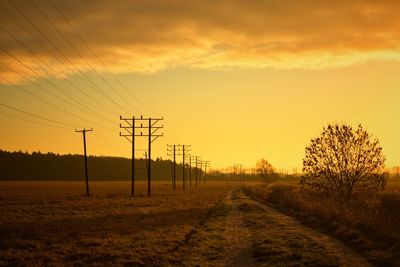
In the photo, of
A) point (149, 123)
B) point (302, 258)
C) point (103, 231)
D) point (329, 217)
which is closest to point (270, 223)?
point (329, 217)

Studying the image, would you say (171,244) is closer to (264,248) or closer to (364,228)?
(264,248)

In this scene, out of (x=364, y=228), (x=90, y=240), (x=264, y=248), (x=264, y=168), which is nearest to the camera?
(x=264, y=248)

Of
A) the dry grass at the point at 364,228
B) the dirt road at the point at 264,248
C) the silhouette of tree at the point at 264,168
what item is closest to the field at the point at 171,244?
the dirt road at the point at 264,248

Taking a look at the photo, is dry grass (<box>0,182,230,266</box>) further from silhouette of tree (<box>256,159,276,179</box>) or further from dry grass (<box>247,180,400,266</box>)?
silhouette of tree (<box>256,159,276,179</box>)

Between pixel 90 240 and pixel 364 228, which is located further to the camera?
pixel 90 240

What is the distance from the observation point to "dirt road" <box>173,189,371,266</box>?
14906 millimetres

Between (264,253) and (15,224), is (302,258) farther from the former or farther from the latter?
(15,224)

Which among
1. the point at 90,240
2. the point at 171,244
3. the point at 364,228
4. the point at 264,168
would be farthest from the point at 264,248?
the point at 264,168

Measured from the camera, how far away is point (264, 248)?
17.6 metres

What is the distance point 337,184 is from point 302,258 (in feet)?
68.3

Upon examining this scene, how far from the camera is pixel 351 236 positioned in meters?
19.2

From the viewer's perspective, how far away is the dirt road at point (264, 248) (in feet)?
48.9

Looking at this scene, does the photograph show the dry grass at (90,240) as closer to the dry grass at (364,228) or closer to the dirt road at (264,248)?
the dirt road at (264,248)

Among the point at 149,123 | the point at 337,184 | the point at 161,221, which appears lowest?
the point at 161,221
